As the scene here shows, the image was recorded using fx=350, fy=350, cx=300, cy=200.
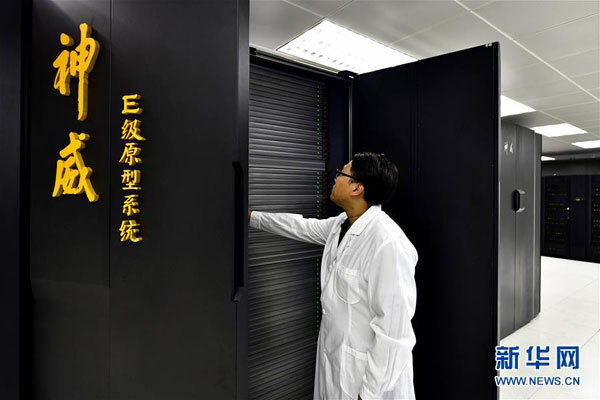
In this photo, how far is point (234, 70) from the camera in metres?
0.91

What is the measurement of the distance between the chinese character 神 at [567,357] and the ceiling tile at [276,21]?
12.3 ft

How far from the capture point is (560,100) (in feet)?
15.7

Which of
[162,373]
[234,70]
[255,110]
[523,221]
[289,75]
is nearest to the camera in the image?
[234,70]

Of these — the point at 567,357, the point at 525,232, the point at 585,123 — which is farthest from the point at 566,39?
the point at 585,123

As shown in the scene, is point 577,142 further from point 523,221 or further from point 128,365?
point 128,365

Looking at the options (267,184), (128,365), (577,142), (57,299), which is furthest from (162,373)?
(577,142)

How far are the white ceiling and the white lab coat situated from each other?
5.63ft

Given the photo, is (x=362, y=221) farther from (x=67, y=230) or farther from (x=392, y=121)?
(x=67, y=230)

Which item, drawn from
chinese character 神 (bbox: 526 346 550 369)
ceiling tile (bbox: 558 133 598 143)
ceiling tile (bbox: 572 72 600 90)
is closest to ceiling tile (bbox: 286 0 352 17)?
ceiling tile (bbox: 572 72 600 90)

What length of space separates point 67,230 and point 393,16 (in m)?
2.47

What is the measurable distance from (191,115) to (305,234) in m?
0.82

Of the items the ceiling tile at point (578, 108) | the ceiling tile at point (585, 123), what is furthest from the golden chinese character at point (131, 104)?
the ceiling tile at point (585, 123)

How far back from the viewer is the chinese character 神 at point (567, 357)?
3.22 m

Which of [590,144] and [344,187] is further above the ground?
[590,144]
